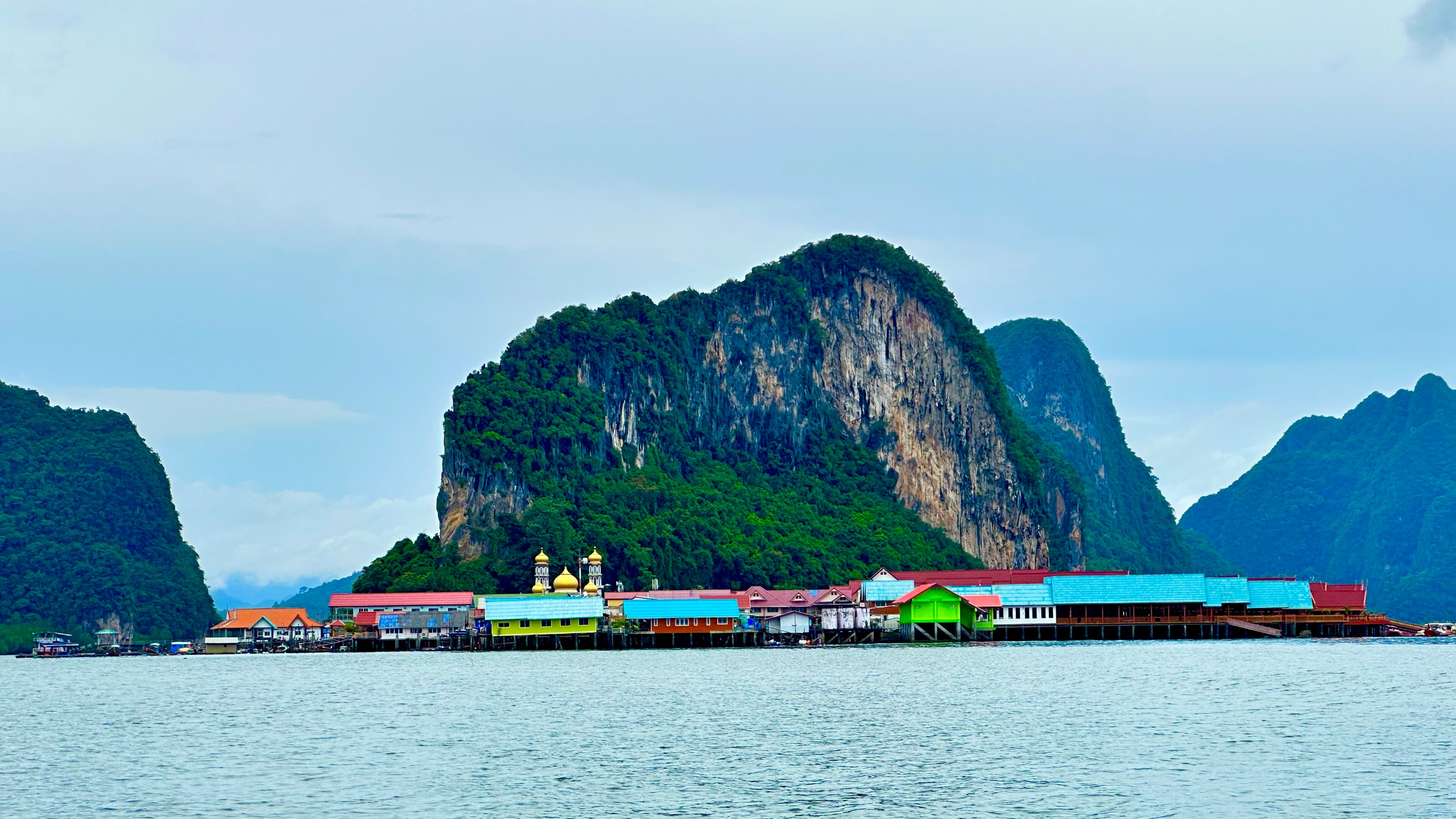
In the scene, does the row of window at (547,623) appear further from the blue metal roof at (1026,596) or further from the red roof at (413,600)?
the blue metal roof at (1026,596)

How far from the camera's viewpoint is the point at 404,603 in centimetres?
14662

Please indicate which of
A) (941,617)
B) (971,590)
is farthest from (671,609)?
(971,590)

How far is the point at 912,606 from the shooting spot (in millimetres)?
123375

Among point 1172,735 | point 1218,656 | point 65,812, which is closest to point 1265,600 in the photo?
point 1218,656

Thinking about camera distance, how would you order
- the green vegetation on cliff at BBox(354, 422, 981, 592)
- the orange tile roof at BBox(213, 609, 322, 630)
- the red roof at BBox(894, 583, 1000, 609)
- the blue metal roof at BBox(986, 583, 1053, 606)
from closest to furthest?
1. the red roof at BBox(894, 583, 1000, 609)
2. the blue metal roof at BBox(986, 583, 1053, 606)
3. the green vegetation on cliff at BBox(354, 422, 981, 592)
4. the orange tile roof at BBox(213, 609, 322, 630)

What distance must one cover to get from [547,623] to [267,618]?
44210mm

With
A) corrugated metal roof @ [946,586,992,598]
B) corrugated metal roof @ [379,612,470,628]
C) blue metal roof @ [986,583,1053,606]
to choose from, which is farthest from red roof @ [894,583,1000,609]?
corrugated metal roof @ [379,612,470,628]

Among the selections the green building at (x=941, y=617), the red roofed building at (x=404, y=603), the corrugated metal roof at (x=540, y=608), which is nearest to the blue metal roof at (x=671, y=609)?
the corrugated metal roof at (x=540, y=608)

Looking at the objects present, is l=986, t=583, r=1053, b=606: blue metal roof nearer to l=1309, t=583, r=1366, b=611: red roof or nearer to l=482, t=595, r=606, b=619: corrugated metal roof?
l=1309, t=583, r=1366, b=611: red roof

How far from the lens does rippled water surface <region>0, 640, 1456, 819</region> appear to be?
37.6m

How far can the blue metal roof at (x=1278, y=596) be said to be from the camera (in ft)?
438

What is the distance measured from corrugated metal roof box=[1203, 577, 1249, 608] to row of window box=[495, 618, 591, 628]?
47230 mm

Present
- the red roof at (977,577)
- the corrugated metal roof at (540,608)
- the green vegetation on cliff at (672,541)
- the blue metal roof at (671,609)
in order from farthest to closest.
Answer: the green vegetation on cliff at (672,541)
the red roof at (977,577)
the blue metal roof at (671,609)
the corrugated metal roof at (540,608)

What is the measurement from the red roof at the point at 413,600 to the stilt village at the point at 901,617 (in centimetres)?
129
